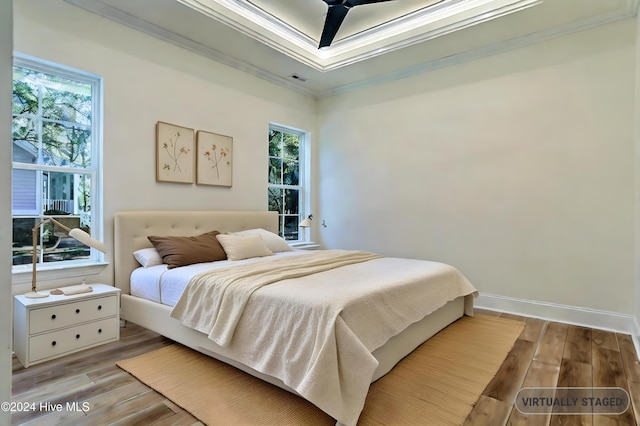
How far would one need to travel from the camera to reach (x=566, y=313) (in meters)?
3.32

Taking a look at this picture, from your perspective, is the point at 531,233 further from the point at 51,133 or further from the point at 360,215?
the point at 51,133

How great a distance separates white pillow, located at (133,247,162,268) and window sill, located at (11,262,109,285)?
265 millimetres

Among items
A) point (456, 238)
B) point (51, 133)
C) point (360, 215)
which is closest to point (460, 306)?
point (456, 238)

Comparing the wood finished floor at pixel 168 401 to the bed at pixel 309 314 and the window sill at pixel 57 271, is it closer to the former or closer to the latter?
the bed at pixel 309 314

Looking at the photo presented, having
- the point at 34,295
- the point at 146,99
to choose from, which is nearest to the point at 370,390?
the point at 34,295

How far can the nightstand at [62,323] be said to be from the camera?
7.50ft

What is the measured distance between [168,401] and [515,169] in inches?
145

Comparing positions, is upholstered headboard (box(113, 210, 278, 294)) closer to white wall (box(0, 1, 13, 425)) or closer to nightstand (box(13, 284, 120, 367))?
nightstand (box(13, 284, 120, 367))

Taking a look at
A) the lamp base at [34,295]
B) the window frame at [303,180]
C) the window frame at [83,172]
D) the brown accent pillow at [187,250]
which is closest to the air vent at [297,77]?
the window frame at [303,180]

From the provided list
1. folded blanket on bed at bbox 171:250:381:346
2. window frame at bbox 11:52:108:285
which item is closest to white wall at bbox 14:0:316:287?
window frame at bbox 11:52:108:285

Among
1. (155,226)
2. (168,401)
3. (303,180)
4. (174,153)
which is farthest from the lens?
(303,180)

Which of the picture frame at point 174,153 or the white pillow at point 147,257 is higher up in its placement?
the picture frame at point 174,153

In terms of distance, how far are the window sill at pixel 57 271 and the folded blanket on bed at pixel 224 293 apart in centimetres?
109

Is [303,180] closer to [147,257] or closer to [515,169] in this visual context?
[147,257]
